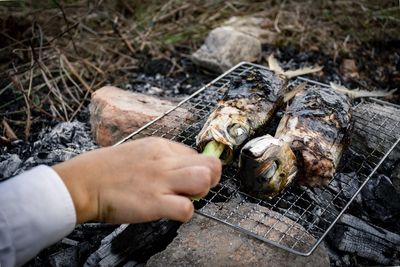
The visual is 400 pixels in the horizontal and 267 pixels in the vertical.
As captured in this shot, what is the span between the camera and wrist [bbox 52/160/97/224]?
6.51 feet

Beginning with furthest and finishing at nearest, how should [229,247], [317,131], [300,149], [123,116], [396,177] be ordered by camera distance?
[123,116] → [396,177] → [317,131] → [300,149] → [229,247]

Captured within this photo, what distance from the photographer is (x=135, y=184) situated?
2.05 metres

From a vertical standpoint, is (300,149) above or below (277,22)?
above

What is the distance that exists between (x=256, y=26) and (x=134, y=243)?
11.9 feet

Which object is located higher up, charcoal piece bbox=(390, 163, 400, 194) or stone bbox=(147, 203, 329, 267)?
stone bbox=(147, 203, 329, 267)

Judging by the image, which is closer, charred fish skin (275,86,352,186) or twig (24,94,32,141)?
charred fish skin (275,86,352,186)

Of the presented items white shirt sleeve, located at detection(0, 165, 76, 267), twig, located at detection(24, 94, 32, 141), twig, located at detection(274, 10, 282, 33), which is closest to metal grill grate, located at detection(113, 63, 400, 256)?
white shirt sleeve, located at detection(0, 165, 76, 267)

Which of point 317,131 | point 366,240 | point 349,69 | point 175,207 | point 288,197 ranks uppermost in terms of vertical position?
point 175,207

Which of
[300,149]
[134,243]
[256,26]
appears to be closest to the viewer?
[134,243]

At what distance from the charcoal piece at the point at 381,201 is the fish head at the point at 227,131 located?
3.04ft

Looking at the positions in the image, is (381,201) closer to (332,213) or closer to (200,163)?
(332,213)

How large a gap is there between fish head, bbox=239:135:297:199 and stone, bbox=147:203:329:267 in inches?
5.7

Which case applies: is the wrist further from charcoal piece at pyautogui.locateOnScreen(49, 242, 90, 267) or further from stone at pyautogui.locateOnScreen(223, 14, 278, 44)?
stone at pyautogui.locateOnScreen(223, 14, 278, 44)

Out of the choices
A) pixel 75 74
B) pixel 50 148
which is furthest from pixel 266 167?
pixel 75 74
